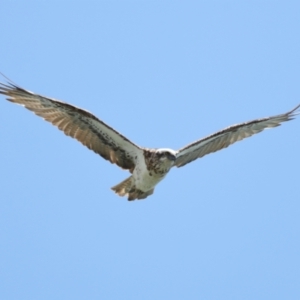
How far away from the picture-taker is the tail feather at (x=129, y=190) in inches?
741

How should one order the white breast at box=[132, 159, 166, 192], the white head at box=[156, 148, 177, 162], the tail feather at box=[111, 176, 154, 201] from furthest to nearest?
the tail feather at box=[111, 176, 154, 201], the white breast at box=[132, 159, 166, 192], the white head at box=[156, 148, 177, 162]

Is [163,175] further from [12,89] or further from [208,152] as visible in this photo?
[12,89]

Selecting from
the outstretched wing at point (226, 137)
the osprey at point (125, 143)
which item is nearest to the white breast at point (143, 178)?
the osprey at point (125, 143)

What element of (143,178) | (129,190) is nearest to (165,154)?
(143,178)

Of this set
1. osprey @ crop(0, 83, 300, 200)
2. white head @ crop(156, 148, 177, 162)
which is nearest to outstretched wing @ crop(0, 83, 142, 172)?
osprey @ crop(0, 83, 300, 200)

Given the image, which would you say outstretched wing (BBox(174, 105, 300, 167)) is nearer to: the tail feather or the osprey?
the osprey

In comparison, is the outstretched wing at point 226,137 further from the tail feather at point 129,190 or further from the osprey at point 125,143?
the tail feather at point 129,190

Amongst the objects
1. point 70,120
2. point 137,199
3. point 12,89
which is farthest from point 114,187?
point 12,89

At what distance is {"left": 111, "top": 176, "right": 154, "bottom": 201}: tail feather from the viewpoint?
18.8 m

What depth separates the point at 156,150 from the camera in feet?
59.3

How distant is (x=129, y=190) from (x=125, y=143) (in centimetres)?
101

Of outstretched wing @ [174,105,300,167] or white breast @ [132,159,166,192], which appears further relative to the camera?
outstretched wing @ [174,105,300,167]

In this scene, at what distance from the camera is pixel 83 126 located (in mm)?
18438

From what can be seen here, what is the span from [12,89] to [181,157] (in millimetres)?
3837
